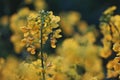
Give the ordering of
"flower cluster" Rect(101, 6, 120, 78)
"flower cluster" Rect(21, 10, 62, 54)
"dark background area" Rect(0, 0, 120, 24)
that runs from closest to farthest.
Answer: "flower cluster" Rect(21, 10, 62, 54) < "flower cluster" Rect(101, 6, 120, 78) < "dark background area" Rect(0, 0, 120, 24)

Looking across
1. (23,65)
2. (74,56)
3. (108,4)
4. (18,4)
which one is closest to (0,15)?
(18,4)

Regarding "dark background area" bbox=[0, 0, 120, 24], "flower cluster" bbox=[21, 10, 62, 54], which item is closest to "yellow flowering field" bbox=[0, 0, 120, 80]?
"flower cluster" bbox=[21, 10, 62, 54]

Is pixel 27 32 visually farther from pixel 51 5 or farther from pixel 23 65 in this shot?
pixel 51 5

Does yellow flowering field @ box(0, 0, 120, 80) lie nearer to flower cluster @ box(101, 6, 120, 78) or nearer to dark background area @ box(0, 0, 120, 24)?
flower cluster @ box(101, 6, 120, 78)

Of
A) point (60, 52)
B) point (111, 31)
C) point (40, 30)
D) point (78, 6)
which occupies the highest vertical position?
point (40, 30)

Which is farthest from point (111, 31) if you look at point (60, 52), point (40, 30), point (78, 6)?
point (78, 6)

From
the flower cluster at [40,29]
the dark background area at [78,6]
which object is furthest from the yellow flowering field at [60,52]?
the dark background area at [78,6]

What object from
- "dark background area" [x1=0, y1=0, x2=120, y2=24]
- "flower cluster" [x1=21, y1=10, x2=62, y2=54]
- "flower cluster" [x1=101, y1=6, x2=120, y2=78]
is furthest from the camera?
"dark background area" [x1=0, y1=0, x2=120, y2=24]

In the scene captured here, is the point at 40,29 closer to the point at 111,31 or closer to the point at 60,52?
the point at 111,31
